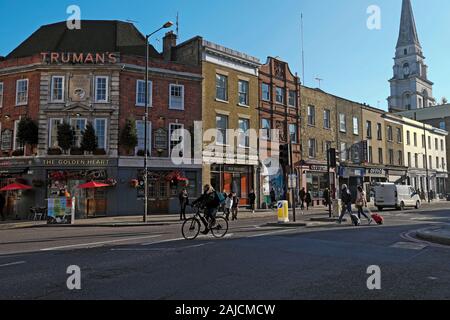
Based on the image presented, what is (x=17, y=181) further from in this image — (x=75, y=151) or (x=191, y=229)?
(x=191, y=229)

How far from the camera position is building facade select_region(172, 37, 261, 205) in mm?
29281

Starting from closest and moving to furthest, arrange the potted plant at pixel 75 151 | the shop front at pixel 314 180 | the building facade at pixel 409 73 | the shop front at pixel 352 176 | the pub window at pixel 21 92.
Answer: the potted plant at pixel 75 151 → the pub window at pixel 21 92 → the shop front at pixel 314 180 → the shop front at pixel 352 176 → the building facade at pixel 409 73

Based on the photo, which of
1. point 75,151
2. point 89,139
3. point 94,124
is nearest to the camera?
point 89,139

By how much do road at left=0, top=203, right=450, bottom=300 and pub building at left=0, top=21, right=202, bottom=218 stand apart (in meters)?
14.2

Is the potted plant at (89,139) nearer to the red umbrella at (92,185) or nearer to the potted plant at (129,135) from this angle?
the potted plant at (129,135)

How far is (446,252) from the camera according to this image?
980cm

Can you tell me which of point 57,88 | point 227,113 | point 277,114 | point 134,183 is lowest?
point 134,183

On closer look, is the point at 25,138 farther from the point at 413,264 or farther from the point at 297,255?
the point at 413,264

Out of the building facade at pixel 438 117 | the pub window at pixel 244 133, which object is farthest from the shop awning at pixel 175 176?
the building facade at pixel 438 117

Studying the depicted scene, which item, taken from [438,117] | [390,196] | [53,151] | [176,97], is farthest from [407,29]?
[53,151]

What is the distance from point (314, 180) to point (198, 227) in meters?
27.0

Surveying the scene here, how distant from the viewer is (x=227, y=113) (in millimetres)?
30484

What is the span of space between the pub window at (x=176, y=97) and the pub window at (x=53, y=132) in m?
7.49

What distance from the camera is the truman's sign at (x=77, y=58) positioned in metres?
25.9
